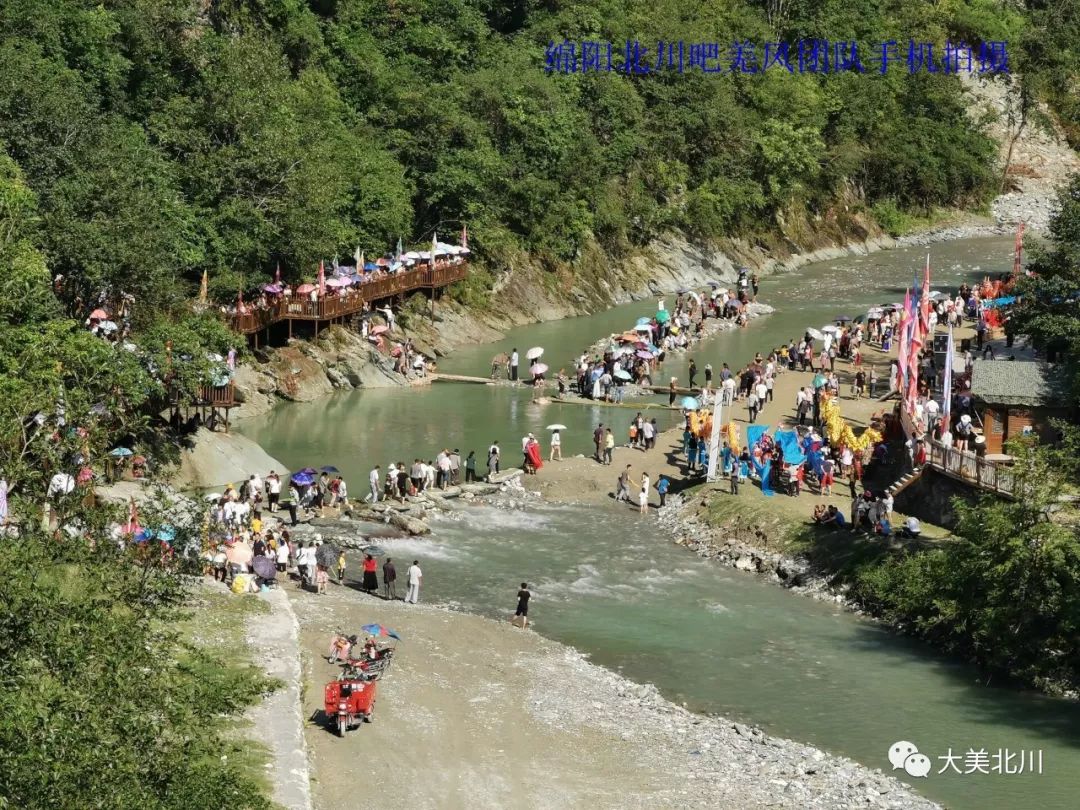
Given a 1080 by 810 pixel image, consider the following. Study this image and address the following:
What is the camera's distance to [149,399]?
4609cm

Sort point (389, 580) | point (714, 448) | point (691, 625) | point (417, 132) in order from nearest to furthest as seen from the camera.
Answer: point (691, 625) < point (389, 580) < point (714, 448) < point (417, 132)

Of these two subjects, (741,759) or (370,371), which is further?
(370,371)

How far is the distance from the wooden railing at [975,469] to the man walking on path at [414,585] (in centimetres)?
1262

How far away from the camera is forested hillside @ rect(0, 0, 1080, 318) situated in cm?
5281

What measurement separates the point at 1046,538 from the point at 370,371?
2995cm

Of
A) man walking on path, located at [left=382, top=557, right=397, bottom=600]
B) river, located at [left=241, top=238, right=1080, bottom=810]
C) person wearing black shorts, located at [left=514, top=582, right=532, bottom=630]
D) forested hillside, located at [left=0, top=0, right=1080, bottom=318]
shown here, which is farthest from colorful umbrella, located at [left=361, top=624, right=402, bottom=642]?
forested hillside, located at [left=0, top=0, right=1080, bottom=318]

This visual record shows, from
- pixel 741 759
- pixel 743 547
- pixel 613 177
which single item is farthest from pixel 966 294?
pixel 741 759

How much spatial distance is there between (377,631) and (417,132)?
42619 mm

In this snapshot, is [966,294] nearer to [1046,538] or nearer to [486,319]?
[486,319]

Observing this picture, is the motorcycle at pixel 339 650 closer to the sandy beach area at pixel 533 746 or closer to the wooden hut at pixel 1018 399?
the sandy beach area at pixel 533 746

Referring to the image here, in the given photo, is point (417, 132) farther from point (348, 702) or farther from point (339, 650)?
point (348, 702)

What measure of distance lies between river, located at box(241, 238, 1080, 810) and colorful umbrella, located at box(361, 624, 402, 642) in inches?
174

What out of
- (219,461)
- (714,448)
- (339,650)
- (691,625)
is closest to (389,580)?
(339,650)

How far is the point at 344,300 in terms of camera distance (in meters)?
61.5
